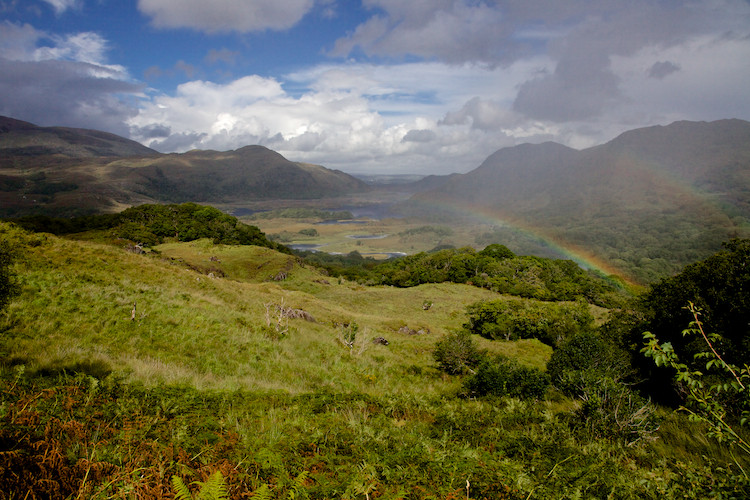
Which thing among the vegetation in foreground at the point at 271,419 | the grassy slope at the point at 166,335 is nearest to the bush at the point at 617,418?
the vegetation in foreground at the point at 271,419

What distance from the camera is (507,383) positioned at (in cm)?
1184

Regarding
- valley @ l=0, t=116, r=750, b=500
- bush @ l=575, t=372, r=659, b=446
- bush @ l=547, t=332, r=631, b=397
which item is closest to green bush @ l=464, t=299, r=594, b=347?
valley @ l=0, t=116, r=750, b=500

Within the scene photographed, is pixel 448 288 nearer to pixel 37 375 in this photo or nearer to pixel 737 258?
pixel 737 258

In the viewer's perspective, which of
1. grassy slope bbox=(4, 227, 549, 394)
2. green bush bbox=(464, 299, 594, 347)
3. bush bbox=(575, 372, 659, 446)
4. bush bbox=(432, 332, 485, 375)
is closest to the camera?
bush bbox=(575, 372, 659, 446)

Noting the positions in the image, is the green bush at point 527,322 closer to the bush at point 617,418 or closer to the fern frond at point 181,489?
the bush at point 617,418

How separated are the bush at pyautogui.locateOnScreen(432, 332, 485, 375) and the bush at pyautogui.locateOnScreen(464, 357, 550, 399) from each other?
19.9ft

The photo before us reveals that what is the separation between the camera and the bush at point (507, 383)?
11406mm

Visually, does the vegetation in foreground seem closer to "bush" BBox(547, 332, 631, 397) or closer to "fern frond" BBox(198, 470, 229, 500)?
"bush" BBox(547, 332, 631, 397)

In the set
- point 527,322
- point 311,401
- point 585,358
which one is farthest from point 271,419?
point 527,322

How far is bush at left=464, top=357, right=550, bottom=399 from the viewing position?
1141cm

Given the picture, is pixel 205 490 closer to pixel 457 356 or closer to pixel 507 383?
pixel 507 383

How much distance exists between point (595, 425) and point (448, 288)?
62.3 meters

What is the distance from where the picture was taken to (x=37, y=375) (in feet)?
22.6

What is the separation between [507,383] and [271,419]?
8.46m
